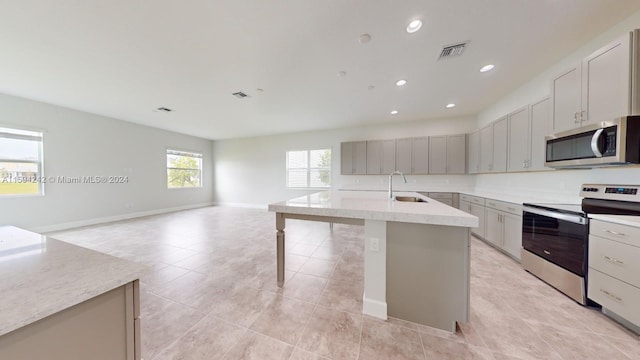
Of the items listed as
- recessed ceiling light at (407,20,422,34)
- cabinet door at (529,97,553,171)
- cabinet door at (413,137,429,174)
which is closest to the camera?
recessed ceiling light at (407,20,422,34)

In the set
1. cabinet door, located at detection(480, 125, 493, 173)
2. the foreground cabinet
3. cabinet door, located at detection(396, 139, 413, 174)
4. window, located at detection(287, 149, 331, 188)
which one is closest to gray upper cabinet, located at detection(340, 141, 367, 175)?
window, located at detection(287, 149, 331, 188)

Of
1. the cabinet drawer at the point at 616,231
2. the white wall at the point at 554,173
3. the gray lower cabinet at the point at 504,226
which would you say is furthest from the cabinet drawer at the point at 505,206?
the cabinet drawer at the point at 616,231

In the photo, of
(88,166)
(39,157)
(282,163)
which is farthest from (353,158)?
(39,157)

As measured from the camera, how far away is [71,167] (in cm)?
452

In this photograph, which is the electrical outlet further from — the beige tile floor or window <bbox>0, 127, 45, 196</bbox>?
window <bbox>0, 127, 45, 196</bbox>

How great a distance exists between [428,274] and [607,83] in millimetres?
2468

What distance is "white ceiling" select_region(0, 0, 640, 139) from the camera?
190 cm

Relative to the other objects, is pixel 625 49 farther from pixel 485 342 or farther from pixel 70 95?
pixel 70 95

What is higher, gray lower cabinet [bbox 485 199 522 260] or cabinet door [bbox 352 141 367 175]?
cabinet door [bbox 352 141 367 175]

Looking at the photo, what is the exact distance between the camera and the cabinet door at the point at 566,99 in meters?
2.15

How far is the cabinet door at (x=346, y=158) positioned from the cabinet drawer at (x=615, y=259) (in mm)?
4369

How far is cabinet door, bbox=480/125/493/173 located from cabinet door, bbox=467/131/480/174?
0.15m

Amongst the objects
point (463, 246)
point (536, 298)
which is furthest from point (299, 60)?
point (536, 298)

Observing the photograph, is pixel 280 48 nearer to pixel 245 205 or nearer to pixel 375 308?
pixel 375 308
